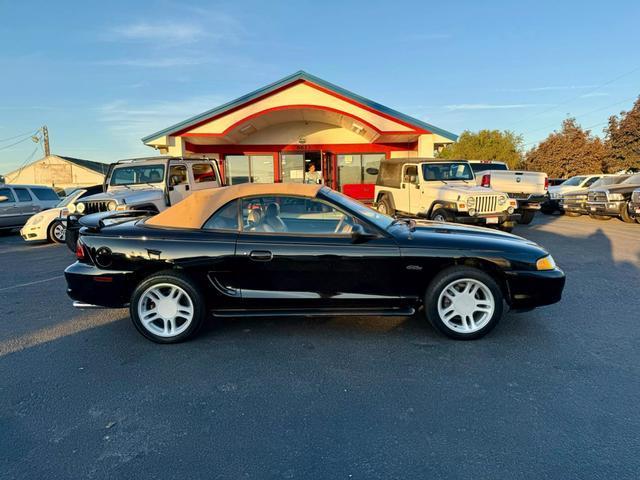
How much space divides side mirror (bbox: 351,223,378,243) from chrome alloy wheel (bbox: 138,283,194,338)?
1.70 m

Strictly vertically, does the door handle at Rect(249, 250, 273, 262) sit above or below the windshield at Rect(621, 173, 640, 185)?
below

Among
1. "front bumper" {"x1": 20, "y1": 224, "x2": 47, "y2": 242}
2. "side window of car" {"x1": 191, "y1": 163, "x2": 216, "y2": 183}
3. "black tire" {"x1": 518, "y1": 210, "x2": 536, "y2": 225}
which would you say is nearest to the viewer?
"side window of car" {"x1": 191, "y1": 163, "x2": 216, "y2": 183}

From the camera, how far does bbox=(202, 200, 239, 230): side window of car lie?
3803 millimetres

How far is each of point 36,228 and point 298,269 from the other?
32.5 feet

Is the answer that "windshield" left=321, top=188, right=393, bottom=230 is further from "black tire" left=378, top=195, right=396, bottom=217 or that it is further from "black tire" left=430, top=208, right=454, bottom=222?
"black tire" left=378, top=195, right=396, bottom=217

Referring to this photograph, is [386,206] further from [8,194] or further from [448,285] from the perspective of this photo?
[8,194]

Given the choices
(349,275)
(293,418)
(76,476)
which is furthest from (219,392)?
(349,275)

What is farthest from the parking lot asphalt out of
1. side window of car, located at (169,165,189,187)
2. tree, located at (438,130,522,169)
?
tree, located at (438,130,522,169)

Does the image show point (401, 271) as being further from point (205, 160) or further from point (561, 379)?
point (205, 160)

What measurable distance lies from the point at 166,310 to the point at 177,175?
638 cm

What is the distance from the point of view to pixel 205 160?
10438 millimetres

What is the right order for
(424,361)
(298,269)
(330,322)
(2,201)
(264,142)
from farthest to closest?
(264,142)
(2,201)
(330,322)
(298,269)
(424,361)

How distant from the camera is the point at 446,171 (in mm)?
10398

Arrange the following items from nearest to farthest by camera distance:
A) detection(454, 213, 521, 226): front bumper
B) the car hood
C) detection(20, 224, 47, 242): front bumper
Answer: the car hood < detection(454, 213, 521, 226): front bumper < detection(20, 224, 47, 242): front bumper
